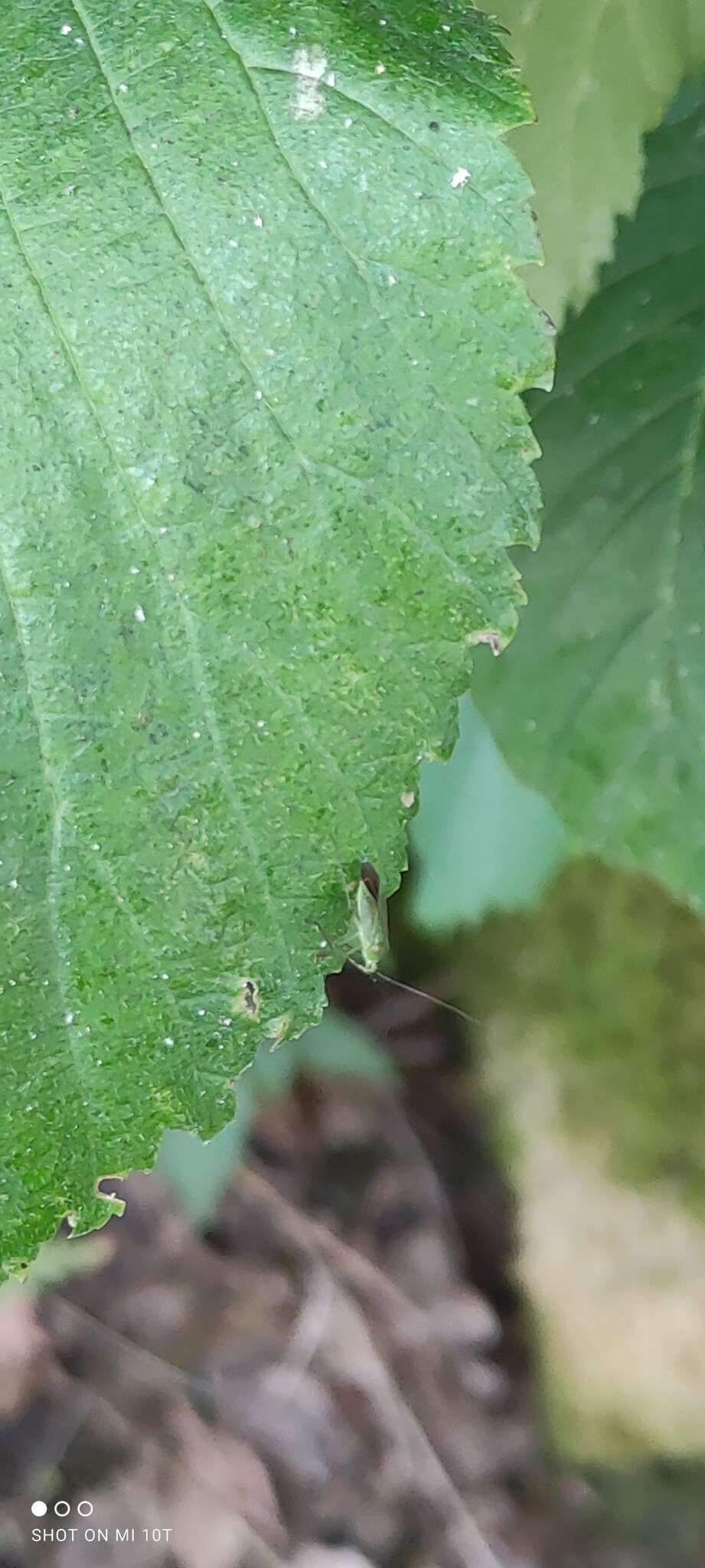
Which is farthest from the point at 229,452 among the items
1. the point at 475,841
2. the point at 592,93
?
the point at 475,841

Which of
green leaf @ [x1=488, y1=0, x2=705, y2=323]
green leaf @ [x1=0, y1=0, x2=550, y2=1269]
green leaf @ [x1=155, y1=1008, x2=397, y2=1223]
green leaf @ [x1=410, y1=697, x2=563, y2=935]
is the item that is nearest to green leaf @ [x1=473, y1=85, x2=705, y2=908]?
green leaf @ [x1=488, y1=0, x2=705, y2=323]

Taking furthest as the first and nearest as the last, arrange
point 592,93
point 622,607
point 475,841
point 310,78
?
point 475,841 < point 622,607 < point 592,93 < point 310,78

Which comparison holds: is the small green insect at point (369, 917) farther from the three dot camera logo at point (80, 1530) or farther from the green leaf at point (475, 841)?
the three dot camera logo at point (80, 1530)

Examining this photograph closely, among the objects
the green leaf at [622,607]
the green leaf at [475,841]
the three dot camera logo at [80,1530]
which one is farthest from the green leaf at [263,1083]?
the green leaf at [622,607]

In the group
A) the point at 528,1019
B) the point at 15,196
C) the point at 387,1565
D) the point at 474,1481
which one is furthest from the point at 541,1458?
the point at 15,196

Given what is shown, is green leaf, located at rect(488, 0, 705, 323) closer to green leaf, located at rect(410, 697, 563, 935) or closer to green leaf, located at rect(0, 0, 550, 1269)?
green leaf, located at rect(0, 0, 550, 1269)

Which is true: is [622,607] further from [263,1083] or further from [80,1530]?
[80,1530]
